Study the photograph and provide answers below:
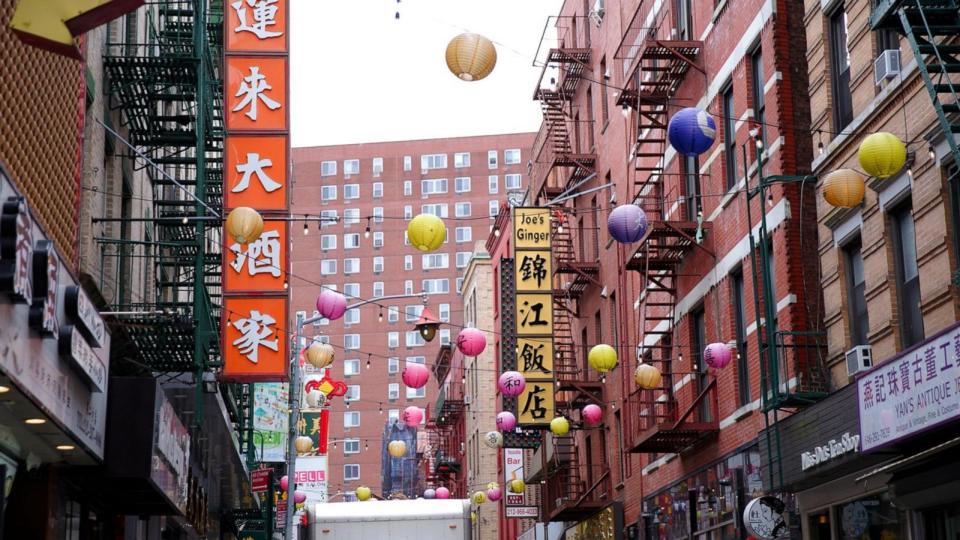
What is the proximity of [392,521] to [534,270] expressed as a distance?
9420mm

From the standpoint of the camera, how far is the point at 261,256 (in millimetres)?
25828

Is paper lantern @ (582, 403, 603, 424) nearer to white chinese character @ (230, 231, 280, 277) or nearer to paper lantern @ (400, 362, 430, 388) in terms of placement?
paper lantern @ (400, 362, 430, 388)

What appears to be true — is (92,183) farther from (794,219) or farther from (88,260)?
(794,219)

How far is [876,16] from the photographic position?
17.0 meters

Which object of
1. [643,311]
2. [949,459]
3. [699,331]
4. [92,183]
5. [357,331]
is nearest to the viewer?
[949,459]

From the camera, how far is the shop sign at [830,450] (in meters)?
18.6

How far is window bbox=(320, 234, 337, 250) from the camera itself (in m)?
127

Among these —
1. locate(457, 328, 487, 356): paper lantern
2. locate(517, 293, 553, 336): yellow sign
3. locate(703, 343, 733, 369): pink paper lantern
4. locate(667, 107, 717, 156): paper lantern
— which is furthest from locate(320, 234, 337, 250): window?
locate(667, 107, 717, 156): paper lantern

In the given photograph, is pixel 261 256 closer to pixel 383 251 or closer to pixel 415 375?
pixel 415 375

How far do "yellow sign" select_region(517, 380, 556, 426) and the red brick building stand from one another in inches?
3054

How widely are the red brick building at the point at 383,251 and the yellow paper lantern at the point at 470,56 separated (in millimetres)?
100605

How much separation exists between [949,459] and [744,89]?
1046 centimetres

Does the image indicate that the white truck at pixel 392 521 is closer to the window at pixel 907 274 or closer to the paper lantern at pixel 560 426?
the paper lantern at pixel 560 426

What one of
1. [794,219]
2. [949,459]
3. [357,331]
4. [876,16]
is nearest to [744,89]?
[794,219]
